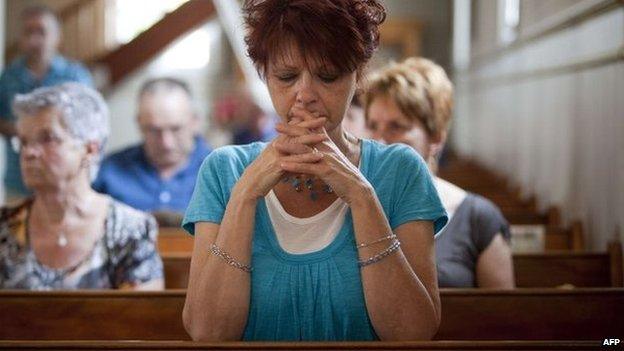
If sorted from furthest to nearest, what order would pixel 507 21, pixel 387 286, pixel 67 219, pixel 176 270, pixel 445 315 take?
pixel 507 21, pixel 176 270, pixel 67 219, pixel 445 315, pixel 387 286

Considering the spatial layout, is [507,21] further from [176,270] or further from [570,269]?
[176,270]

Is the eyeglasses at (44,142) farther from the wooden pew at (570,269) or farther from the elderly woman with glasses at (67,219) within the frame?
the wooden pew at (570,269)

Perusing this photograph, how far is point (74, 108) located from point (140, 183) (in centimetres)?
210

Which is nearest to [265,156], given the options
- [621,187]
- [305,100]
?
[305,100]

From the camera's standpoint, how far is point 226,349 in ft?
7.95

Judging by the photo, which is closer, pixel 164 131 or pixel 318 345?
pixel 318 345

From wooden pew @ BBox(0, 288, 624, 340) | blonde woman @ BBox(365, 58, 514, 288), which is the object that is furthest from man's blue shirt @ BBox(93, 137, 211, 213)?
wooden pew @ BBox(0, 288, 624, 340)

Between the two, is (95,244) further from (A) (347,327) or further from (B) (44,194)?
(A) (347,327)

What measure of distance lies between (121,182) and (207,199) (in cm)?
355

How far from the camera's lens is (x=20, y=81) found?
24.9 feet

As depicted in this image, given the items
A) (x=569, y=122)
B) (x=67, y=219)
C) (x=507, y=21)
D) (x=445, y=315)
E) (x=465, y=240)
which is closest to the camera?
(x=445, y=315)

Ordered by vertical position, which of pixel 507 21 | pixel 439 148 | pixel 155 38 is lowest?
pixel 439 148

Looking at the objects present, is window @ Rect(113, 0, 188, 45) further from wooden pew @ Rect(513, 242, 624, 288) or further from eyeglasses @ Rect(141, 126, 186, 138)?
wooden pew @ Rect(513, 242, 624, 288)

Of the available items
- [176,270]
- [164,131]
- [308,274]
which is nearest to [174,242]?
[164,131]
